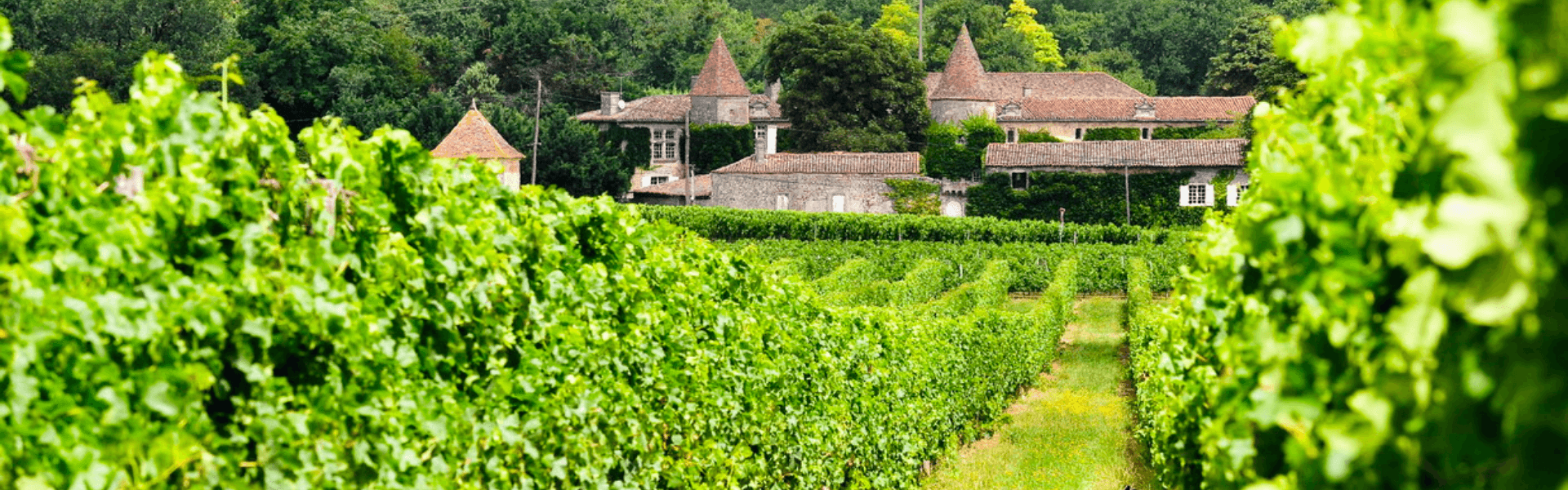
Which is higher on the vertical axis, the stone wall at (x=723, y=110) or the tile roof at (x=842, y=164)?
the stone wall at (x=723, y=110)

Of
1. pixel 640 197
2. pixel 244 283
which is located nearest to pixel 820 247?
pixel 640 197

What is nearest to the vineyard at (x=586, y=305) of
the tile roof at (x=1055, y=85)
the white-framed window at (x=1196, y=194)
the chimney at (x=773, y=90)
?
the white-framed window at (x=1196, y=194)

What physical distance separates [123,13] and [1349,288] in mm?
77111

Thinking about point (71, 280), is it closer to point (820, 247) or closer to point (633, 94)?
point (820, 247)

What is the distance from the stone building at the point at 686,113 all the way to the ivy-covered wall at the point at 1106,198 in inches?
610

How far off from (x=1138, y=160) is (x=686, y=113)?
23.3 metres

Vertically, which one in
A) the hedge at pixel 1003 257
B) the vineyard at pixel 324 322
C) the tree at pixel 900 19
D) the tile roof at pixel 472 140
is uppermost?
the tree at pixel 900 19

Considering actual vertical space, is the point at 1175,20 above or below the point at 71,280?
above

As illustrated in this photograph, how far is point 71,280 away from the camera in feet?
13.9

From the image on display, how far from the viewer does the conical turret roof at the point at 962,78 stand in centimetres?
7100

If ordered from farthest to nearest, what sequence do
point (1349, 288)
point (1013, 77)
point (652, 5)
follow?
1. point (652, 5)
2. point (1013, 77)
3. point (1349, 288)

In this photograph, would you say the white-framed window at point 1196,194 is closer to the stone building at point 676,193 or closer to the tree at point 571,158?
the stone building at point 676,193

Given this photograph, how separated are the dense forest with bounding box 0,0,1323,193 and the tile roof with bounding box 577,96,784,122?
3457 millimetres

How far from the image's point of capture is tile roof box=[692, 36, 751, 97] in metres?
73.8
